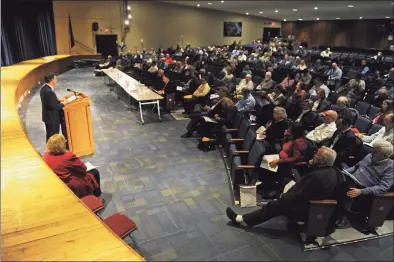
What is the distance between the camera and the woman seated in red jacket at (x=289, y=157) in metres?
3.76

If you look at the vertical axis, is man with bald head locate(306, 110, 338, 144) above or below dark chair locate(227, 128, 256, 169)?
above

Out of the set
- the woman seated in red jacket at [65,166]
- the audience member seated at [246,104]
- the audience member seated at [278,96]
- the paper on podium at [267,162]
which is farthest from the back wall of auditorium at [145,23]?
the paper on podium at [267,162]

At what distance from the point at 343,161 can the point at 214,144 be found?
2.43 meters

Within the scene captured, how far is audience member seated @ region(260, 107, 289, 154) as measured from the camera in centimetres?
441

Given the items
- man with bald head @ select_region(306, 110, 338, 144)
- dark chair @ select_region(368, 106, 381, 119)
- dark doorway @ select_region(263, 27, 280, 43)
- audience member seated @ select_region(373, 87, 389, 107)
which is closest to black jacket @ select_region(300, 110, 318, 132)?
man with bald head @ select_region(306, 110, 338, 144)

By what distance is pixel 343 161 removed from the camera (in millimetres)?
3801

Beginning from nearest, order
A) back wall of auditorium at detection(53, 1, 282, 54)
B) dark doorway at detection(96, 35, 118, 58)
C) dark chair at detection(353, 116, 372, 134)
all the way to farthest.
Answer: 1. dark chair at detection(353, 116, 372, 134)
2. back wall of auditorium at detection(53, 1, 282, 54)
3. dark doorway at detection(96, 35, 118, 58)

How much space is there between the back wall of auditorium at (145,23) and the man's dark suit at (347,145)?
18.3 m

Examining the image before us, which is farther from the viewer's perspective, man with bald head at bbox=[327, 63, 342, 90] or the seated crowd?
man with bald head at bbox=[327, 63, 342, 90]

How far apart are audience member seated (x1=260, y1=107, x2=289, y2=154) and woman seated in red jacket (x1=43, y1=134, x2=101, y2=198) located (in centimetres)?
257

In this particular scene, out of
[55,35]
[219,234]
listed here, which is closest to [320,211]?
[219,234]

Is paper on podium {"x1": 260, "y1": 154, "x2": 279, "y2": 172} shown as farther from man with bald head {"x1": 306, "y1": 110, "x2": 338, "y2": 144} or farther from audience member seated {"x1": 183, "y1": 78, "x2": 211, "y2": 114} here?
audience member seated {"x1": 183, "y1": 78, "x2": 211, "y2": 114}

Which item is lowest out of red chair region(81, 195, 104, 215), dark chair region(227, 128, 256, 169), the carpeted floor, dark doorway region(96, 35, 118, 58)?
the carpeted floor

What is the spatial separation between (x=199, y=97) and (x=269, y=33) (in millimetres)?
23684
